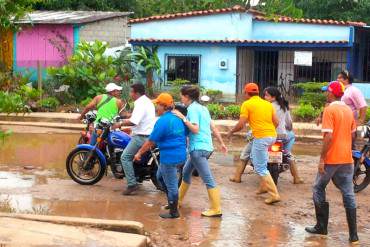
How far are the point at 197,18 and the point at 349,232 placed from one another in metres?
17.6

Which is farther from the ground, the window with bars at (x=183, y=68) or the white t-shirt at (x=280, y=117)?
the window with bars at (x=183, y=68)

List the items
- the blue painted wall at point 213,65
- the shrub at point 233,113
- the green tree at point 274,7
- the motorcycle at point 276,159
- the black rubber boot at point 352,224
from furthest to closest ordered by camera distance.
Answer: the blue painted wall at point 213,65 < the shrub at point 233,113 < the motorcycle at point 276,159 < the black rubber boot at point 352,224 < the green tree at point 274,7

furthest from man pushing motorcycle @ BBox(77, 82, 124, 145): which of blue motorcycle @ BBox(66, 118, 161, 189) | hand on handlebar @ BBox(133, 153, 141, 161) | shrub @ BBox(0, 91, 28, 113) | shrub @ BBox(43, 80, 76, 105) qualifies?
shrub @ BBox(43, 80, 76, 105)

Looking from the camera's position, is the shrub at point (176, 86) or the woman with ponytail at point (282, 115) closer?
the woman with ponytail at point (282, 115)

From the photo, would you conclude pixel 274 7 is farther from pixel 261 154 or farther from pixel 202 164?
pixel 261 154

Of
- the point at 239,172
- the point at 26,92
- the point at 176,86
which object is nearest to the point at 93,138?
the point at 239,172

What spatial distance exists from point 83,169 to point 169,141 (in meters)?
2.52

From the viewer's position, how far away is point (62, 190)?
9.79m

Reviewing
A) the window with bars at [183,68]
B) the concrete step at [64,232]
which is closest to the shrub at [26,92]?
the concrete step at [64,232]

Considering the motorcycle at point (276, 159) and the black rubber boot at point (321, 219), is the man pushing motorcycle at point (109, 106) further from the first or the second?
the black rubber boot at point (321, 219)

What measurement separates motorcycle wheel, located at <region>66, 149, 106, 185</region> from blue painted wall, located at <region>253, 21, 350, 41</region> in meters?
14.4

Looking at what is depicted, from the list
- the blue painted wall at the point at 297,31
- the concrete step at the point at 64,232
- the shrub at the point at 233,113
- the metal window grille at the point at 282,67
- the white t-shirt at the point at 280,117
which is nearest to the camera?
the concrete step at the point at 64,232

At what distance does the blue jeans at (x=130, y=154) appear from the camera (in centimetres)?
936

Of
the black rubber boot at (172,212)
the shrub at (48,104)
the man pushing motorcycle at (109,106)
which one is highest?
the man pushing motorcycle at (109,106)
